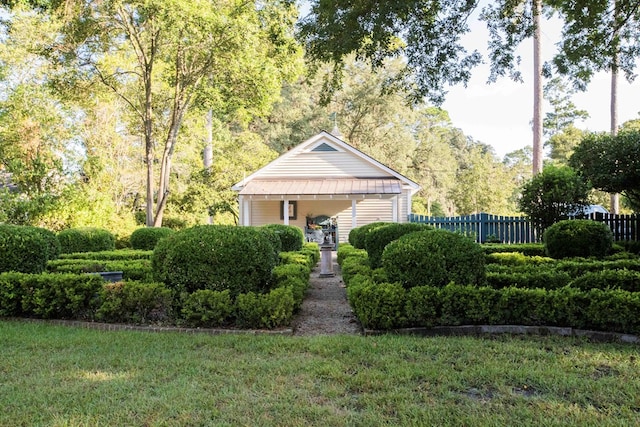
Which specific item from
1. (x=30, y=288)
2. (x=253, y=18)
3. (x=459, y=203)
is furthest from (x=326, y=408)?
(x=459, y=203)

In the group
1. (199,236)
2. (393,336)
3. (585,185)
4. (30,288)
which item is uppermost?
(585,185)

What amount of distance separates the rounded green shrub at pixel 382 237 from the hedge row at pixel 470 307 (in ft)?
9.67

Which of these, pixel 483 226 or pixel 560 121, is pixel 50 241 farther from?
pixel 560 121

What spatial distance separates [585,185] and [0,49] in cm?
2273

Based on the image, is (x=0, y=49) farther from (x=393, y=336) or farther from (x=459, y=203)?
(x=459, y=203)

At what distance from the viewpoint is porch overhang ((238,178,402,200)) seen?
750 inches

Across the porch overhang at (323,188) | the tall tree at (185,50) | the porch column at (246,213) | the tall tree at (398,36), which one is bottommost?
the porch column at (246,213)

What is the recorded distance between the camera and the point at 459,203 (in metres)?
32.6

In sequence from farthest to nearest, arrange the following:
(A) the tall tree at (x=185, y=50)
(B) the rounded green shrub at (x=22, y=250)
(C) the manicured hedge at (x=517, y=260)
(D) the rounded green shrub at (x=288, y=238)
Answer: (A) the tall tree at (x=185, y=50)
(D) the rounded green shrub at (x=288, y=238)
(C) the manicured hedge at (x=517, y=260)
(B) the rounded green shrub at (x=22, y=250)

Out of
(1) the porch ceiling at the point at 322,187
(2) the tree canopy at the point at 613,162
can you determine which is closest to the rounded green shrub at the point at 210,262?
(2) the tree canopy at the point at 613,162

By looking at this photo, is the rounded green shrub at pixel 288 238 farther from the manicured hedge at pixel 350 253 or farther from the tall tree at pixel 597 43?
the tall tree at pixel 597 43

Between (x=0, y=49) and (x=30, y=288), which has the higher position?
(x=0, y=49)

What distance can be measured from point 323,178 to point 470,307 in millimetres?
16728

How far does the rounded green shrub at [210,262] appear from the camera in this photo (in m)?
5.64
